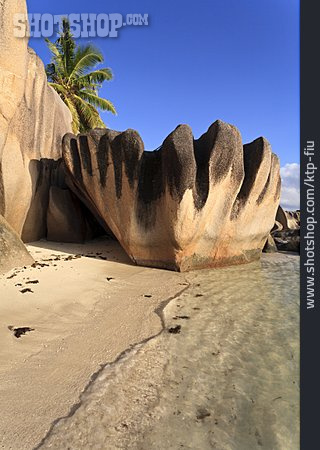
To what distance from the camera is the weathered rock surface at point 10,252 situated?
3647 mm

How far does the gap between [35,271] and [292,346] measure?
3047mm

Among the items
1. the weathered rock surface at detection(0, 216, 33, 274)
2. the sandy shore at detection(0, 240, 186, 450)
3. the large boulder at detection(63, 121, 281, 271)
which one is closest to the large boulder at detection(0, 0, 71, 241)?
the large boulder at detection(63, 121, 281, 271)

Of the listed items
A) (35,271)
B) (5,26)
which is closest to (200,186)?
(35,271)

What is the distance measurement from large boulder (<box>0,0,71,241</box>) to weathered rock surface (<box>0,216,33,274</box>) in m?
1.30

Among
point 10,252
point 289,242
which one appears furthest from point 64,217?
point 289,242

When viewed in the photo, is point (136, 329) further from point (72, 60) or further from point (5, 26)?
point (72, 60)

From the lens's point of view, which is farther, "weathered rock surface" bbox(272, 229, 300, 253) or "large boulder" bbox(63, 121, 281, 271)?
"weathered rock surface" bbox(272, 229, 300, 253)

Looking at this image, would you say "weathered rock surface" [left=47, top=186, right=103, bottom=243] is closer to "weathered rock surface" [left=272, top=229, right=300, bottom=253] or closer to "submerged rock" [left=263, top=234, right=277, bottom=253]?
"submerged rock" [left=263, top=234, right=277, bottom=253]

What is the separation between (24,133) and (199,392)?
5.44 m

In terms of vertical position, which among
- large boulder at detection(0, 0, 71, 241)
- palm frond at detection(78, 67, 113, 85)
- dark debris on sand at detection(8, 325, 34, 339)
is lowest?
dark debris on sand at detection(8, 325, 34, 339)

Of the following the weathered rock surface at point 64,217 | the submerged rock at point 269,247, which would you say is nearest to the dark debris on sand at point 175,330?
the weathered rock surface at point 64,217

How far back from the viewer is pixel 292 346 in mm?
2195

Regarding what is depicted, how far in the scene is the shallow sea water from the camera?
1.28 meters
